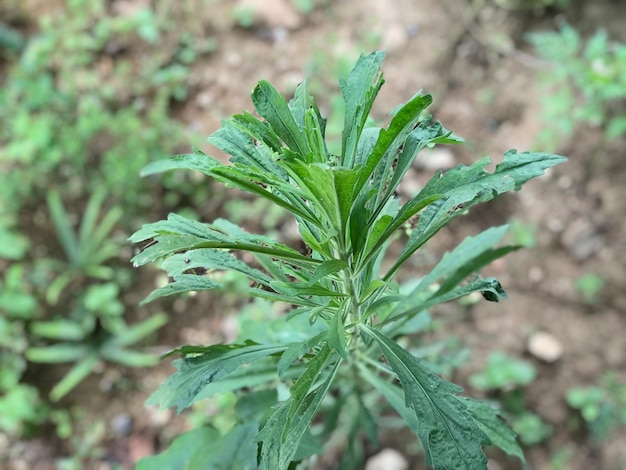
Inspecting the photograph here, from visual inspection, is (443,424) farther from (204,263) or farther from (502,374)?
(502,374)

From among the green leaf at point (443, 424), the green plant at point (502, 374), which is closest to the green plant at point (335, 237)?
the green leaf at point (443, 424)

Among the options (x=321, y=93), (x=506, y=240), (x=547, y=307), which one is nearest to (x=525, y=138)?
(x=506, y=240)

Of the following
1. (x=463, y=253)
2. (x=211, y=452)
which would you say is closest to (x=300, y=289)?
(x=463, y=253)

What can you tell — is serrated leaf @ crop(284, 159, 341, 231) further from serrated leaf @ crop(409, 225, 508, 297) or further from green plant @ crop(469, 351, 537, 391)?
green plant @ crop(469, 351, 537, 391)

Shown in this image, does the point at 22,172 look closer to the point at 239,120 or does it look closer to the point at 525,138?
the point at 239,120

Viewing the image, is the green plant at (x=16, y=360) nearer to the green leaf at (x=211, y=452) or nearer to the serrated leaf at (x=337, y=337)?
the green leaf at (x=211, y=452)
